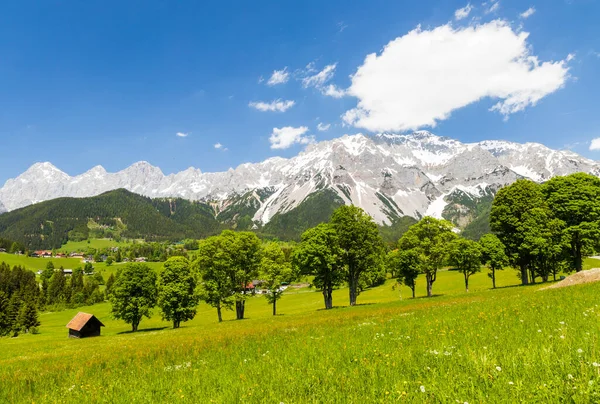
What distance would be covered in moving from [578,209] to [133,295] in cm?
8543

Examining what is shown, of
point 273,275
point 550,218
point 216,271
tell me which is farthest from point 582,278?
point 216,271

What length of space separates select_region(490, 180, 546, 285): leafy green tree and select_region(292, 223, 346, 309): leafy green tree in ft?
85.7

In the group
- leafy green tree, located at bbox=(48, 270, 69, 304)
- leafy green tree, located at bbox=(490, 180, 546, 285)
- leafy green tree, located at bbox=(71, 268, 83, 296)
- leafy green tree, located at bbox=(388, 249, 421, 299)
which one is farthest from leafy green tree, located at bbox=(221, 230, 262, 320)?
leafy green tree, located at bbox=(71, 268, 83, 296)

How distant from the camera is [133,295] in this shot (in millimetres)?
73125

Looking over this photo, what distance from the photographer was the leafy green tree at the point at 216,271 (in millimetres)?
58906

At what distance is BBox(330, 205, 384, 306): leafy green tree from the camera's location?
171 feet

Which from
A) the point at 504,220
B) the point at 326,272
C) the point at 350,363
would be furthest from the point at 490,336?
the point at 504,220

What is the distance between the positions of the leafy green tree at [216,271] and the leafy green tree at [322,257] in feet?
44.7

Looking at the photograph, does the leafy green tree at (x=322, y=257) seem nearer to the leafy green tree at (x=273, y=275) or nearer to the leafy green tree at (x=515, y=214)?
the leafy green tree at (x=273, y=275)

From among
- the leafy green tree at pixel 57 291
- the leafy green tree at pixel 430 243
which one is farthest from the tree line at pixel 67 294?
the leafy green tree at pixel 430 243

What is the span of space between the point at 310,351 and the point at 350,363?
8.63ft

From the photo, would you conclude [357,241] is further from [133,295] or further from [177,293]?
[133,295]

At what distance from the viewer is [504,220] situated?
51.0 meters

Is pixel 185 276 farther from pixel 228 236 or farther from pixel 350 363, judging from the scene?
pixel 350 363
